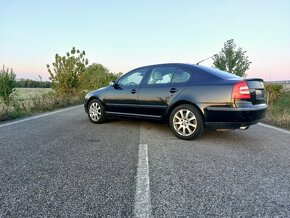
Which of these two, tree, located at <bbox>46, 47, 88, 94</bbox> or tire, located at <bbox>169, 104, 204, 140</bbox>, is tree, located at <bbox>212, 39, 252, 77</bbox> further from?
tire, located at <bbox>169, 104, 204, 140</bbox>

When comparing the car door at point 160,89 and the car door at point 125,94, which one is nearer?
the car door at point 160,89

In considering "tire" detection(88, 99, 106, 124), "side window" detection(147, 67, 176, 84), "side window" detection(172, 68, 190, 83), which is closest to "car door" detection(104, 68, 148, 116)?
"tire" detection(88, 99, 106, 124)

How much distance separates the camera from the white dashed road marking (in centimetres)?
215

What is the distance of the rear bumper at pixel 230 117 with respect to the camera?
→ 4.48 meters

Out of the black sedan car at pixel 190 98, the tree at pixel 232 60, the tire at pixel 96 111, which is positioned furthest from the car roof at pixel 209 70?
the tree at pixel 232 60

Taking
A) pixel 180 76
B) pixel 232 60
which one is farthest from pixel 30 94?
pixel 232 60

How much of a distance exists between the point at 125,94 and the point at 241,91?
8.89ft

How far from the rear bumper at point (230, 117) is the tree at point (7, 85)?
36.5 feet

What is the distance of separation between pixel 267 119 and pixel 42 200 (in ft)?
24.9

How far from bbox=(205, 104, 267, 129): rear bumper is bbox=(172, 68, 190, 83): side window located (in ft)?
2.68

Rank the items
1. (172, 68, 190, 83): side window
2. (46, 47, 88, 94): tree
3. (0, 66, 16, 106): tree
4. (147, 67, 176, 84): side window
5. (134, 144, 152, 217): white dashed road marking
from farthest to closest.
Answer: (46, 47, 88, 94): tree
(0, 66, 16, 106): tree
(147, 67, 176, 84): side window
(172, 68, 190, 83): side window
(134, 144, 152, 217): white dashed road marking

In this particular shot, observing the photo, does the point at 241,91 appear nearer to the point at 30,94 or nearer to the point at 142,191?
the point at 142,191

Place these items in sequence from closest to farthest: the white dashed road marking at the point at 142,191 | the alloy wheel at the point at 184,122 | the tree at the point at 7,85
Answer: the white dashed road marking at the point at 142,191, the alloy wheel at the point at 184,122, the tree at the point at 7,85

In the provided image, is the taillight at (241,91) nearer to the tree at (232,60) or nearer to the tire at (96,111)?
the tire at (96,111)
